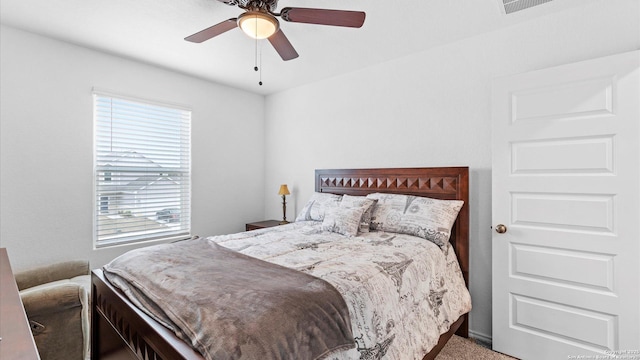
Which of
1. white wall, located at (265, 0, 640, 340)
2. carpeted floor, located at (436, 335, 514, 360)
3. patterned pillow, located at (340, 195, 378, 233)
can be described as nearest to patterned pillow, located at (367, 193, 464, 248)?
patterned pillow, located at (340, 195, 378, 233)

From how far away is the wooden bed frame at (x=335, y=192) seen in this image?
3.89ft

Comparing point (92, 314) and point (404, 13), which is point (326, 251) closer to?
point (92, 314)

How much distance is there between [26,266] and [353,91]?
350 centimetres

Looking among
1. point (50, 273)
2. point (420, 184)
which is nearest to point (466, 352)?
point (420, 184)

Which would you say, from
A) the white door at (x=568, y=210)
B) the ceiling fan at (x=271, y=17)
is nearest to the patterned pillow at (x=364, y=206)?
the white door at (x=568, y=210)

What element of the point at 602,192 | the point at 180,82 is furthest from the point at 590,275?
the point at 180,82

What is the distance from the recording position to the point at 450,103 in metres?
2.71

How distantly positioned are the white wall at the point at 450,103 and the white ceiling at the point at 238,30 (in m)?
0.15

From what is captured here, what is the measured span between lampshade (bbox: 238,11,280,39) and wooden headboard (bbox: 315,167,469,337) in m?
→ 1.78

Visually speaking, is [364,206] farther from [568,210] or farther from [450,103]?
[568,210]

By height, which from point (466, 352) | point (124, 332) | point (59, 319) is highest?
point (124, 332)

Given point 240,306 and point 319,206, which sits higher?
point 319,206

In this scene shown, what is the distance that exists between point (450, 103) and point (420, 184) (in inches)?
31.0

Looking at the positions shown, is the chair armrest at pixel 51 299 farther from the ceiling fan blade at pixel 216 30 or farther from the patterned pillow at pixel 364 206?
the patterned pillow at pixel 364 206
